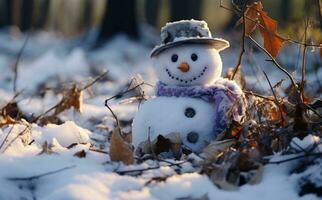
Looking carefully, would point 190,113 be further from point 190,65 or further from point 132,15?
point 132,15

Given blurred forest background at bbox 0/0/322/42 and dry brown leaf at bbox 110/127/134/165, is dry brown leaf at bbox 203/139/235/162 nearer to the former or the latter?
dry brown leaf at bbox 110/127/134/165

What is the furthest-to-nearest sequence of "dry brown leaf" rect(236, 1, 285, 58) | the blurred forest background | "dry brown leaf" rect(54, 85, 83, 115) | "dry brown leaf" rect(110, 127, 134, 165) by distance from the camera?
the blurred forest background
"dry brown leaf" rect(54, 85, 83, 115)
"dry brown leaf" rect(236, 1, 285, 58)
"dry brown leaf" rect(110, 127, 134, 165)

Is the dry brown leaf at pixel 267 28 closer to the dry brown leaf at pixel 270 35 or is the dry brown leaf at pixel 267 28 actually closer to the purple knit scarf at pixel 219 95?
the dry brown leaf at pixel 270 35

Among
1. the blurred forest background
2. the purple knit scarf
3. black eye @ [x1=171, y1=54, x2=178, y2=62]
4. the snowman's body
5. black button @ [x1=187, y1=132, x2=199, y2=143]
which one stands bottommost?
the blurred forest background

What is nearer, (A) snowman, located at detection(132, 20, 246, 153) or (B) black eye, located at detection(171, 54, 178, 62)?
(A) snowman, located at detection(132, 20, 246, 153)

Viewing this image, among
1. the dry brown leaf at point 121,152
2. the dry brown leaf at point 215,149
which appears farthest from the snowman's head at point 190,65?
the dry brown leaf at point 121,152

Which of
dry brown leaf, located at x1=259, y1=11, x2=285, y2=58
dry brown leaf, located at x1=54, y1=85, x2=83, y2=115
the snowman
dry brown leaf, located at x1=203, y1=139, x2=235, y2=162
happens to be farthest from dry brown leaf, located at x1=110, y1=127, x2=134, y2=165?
dry brown leaf, located at x1=54, y1=85, x2=83, y2=115

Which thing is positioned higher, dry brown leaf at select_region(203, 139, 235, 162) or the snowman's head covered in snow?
the snowman's head covered in snow

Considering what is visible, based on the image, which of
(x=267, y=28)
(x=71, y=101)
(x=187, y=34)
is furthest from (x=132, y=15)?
(x=267, y=28)
